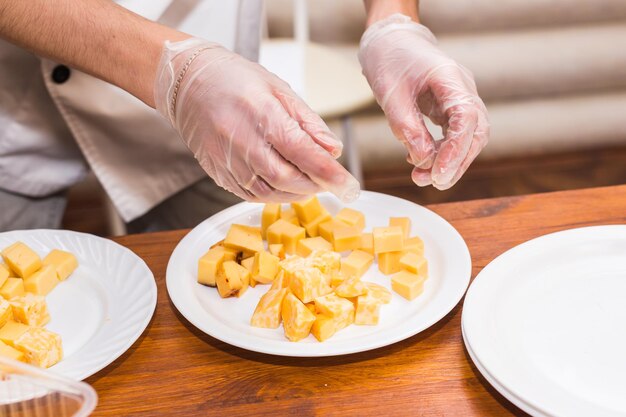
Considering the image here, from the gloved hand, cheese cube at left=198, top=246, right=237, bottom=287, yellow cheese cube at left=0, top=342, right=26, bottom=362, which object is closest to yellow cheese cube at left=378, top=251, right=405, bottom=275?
the gloved hand

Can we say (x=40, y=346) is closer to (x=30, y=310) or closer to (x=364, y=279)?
(x=30, y=310)

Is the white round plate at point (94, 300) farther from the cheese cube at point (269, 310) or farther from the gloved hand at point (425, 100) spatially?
the gloved hand at point (425, 100)

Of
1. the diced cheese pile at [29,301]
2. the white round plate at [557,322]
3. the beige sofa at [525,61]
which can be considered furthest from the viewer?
the beige sofa at [525,61]

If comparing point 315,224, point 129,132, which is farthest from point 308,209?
point 129,132

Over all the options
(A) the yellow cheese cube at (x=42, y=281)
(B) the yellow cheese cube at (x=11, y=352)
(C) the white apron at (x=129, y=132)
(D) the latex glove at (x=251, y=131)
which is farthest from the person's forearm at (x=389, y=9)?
(B) the yellow cheese cube at (x=11, y=352)

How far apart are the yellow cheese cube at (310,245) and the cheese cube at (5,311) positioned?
15.9 inches

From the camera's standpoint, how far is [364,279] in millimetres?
959

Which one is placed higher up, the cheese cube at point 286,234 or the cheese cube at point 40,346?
the cheese cube at point 40,346

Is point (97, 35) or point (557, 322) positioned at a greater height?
point (97, 35)

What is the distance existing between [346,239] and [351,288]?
15cm

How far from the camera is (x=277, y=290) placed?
0.87 meters

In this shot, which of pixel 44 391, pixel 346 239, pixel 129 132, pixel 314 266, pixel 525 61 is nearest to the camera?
pixel 44 391

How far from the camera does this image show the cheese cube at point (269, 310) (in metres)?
0.85

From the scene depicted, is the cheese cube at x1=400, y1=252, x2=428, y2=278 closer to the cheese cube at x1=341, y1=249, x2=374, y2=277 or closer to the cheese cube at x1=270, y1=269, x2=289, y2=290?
the cheese cube at x1=341, y1=249, x2=374, y2=277
